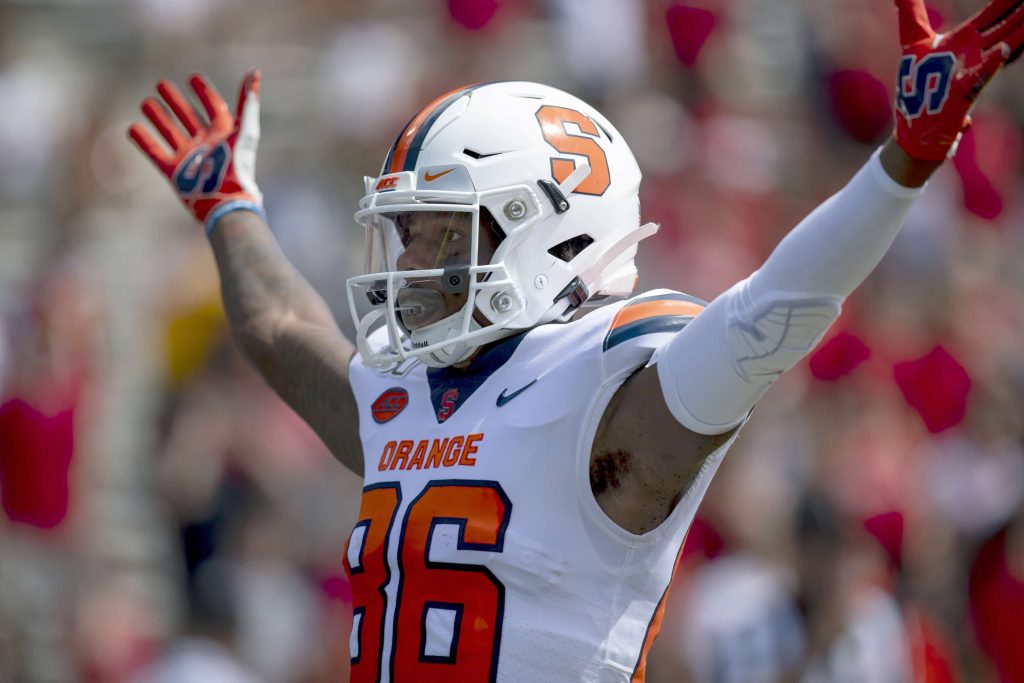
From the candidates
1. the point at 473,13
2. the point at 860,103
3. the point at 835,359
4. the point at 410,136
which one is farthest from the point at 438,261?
the point at 860,103

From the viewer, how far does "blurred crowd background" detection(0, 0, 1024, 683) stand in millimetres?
6359

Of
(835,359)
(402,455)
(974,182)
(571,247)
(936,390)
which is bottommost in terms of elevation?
→ (936,390)

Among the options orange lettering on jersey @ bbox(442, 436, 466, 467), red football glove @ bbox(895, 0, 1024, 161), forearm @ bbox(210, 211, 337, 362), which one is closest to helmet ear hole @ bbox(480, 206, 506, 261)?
orange lettering on jersey @ bbox(442, 436, 466, 467)

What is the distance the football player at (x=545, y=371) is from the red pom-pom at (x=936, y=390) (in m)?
4.55

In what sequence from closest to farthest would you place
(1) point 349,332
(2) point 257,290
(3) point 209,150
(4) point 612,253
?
(4) point 612,253, (2) point 257,290, (3) point 209,150, (1) point 349,332

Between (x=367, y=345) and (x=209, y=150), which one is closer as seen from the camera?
(x=367, y=345)

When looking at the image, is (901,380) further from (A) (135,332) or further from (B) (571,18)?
(A) (135,332)

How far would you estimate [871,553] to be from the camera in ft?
20.8

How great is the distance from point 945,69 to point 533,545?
1057 mm

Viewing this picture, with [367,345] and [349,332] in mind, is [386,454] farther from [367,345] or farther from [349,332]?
[349,332]

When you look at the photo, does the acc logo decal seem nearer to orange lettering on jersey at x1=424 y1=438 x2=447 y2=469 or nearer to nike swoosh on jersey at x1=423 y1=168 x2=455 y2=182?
orange lettering on jersey at x1=424 y1=438 x2=447 y2=469

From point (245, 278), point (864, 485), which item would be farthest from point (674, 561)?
point (864, 485)

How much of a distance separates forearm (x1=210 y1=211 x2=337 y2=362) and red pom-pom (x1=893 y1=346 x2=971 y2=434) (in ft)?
13.7

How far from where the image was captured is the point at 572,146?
10.0 feet
